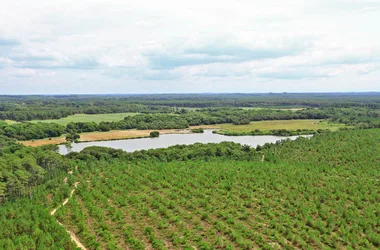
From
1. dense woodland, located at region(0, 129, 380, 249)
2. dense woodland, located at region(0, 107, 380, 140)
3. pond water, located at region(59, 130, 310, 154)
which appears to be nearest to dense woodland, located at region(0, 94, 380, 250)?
dense woodland, located at region(0, 129, 380, 249)

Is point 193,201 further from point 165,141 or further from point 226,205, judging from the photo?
point 165,141

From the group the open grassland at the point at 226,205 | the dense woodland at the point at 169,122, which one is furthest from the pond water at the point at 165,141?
the open grassland at the point at 226,205

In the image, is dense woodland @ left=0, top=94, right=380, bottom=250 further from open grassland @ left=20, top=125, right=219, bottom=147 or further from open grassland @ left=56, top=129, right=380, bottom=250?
open grassland @ left=20, top=125, right=219, bottom=147

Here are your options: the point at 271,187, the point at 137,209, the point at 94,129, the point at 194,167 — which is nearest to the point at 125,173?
the point at 194,167

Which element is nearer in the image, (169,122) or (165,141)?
(165,141)

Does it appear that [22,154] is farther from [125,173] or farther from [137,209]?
[137,209]

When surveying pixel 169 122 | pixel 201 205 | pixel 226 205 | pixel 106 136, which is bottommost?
pixel 106 136

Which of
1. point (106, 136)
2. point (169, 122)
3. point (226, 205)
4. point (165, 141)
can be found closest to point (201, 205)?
point (226, 205)

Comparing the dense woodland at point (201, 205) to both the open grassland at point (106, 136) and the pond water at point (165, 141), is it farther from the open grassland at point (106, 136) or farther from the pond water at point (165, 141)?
the open grassland at point (106, 136)
